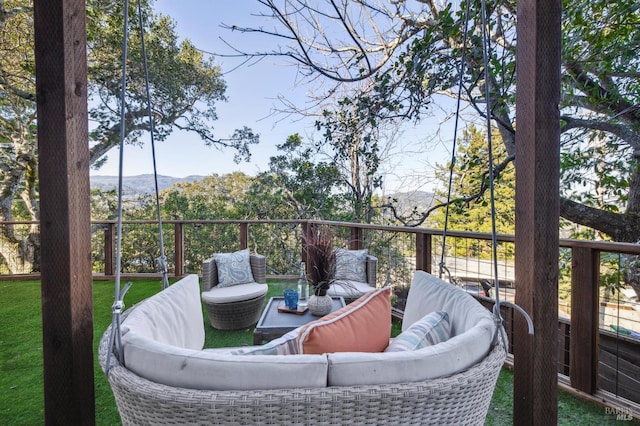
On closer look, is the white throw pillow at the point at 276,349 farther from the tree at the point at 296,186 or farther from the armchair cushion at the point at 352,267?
the tree at the point at 296,186

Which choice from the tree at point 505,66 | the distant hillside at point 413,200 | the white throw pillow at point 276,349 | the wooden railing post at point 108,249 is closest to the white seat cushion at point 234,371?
the white throw pillow at point 276,349

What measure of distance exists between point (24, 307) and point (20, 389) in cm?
232

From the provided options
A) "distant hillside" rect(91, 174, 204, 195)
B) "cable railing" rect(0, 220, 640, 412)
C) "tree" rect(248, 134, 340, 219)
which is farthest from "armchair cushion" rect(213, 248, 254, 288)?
"distant hillside" rect(91, 174, 204, 195)

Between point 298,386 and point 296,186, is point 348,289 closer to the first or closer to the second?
point 298,386

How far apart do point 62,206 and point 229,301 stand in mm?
2193

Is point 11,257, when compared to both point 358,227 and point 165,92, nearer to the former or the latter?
point 165,92

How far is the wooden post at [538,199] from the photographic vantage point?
118 centimetres

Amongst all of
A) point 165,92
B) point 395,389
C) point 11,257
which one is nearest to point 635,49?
point 395,389

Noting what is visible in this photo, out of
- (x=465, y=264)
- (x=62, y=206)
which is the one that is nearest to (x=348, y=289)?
(x=62, y=206)

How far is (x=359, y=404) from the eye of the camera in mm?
824

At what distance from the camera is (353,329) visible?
1147mm

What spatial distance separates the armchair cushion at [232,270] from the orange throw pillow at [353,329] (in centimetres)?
241

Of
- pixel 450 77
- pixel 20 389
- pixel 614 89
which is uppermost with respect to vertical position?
pixel 450 77

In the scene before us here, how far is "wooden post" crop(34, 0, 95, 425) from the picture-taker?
3.57 feet
